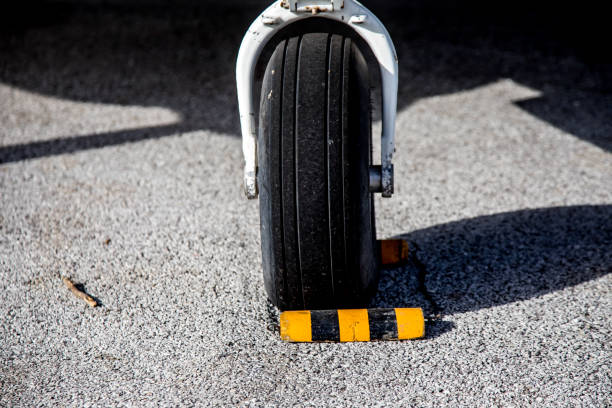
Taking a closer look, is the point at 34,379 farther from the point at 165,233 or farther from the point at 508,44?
the point at 508,44

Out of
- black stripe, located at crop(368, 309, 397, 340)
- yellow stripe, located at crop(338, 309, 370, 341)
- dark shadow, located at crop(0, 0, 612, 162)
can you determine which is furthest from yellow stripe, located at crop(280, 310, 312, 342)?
dark shadow, located at crop(0, 0, 612, 162)

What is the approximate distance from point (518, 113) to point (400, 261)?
207 cm

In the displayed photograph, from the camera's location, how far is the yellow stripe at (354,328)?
2295mm

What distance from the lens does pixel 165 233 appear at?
3.12 m

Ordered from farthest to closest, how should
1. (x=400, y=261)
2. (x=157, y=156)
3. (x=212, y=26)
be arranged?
(x=212, y=26), (x=157, y=156), (x=400, y=261)

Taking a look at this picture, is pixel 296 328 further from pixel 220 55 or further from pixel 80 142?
pixel 220 55

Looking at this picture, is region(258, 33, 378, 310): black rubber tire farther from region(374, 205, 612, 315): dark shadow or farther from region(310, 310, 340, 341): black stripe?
region(374, 205, 612, 315): dark shadow

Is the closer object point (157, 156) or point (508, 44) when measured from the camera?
point (157, 156)

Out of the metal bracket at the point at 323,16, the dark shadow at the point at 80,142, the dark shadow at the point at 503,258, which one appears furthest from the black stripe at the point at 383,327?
the dark shadow at the point at 80,142

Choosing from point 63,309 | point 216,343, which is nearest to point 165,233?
point 63,309

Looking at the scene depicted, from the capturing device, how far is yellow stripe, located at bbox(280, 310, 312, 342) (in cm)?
230

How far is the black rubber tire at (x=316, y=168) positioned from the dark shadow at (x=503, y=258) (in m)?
0.40

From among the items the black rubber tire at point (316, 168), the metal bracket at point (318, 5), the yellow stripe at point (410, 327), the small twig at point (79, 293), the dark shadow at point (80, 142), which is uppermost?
the metal bracket at point (318, 5)

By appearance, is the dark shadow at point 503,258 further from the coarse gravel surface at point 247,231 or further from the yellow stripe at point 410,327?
the yellow stripe at point 410,327
